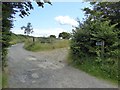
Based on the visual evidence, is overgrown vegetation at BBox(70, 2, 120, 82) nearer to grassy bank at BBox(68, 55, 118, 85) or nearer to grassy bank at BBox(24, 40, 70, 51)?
grassy bank at BBox(68, 55, 118, 85)

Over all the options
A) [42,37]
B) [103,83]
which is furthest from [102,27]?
[42,37]

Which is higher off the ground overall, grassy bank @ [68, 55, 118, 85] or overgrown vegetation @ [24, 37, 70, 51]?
overgrown vegetation @ [24, 37, 70, 51]

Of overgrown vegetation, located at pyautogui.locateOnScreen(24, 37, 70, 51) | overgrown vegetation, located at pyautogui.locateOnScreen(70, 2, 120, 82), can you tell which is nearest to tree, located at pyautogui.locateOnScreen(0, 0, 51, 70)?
overgrown vegetation, located at pyautogui.locateOnScreen(70, 2, 120, 82)

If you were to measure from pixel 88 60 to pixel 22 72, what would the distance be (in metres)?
4.36

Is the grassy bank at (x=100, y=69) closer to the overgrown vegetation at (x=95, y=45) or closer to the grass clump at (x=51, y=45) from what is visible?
the overgrown vegetation at (x=95, y=45)

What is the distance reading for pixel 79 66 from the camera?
1580cm

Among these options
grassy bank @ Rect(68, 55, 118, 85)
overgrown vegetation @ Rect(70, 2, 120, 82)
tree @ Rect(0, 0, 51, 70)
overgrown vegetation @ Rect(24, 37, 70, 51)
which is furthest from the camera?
overgrown vegetation @ Rect(24, 37, 70, 51)

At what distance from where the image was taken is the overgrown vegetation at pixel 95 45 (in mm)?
14614

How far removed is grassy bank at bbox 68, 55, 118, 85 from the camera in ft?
41.9

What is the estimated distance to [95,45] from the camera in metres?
16.6

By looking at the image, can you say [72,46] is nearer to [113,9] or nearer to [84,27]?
[84,27]

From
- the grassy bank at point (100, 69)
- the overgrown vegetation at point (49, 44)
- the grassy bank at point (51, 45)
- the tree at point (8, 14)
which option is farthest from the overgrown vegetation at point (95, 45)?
the grassy bank at point (51, 45)

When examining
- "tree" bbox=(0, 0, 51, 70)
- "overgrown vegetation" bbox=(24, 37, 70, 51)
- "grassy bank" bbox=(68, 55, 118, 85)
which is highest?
"tree" bbox=(0, 0, 51, 70)

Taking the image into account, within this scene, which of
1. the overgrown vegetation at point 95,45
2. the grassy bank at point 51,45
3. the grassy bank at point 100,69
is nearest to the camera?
the grassy bank at point 100,69
